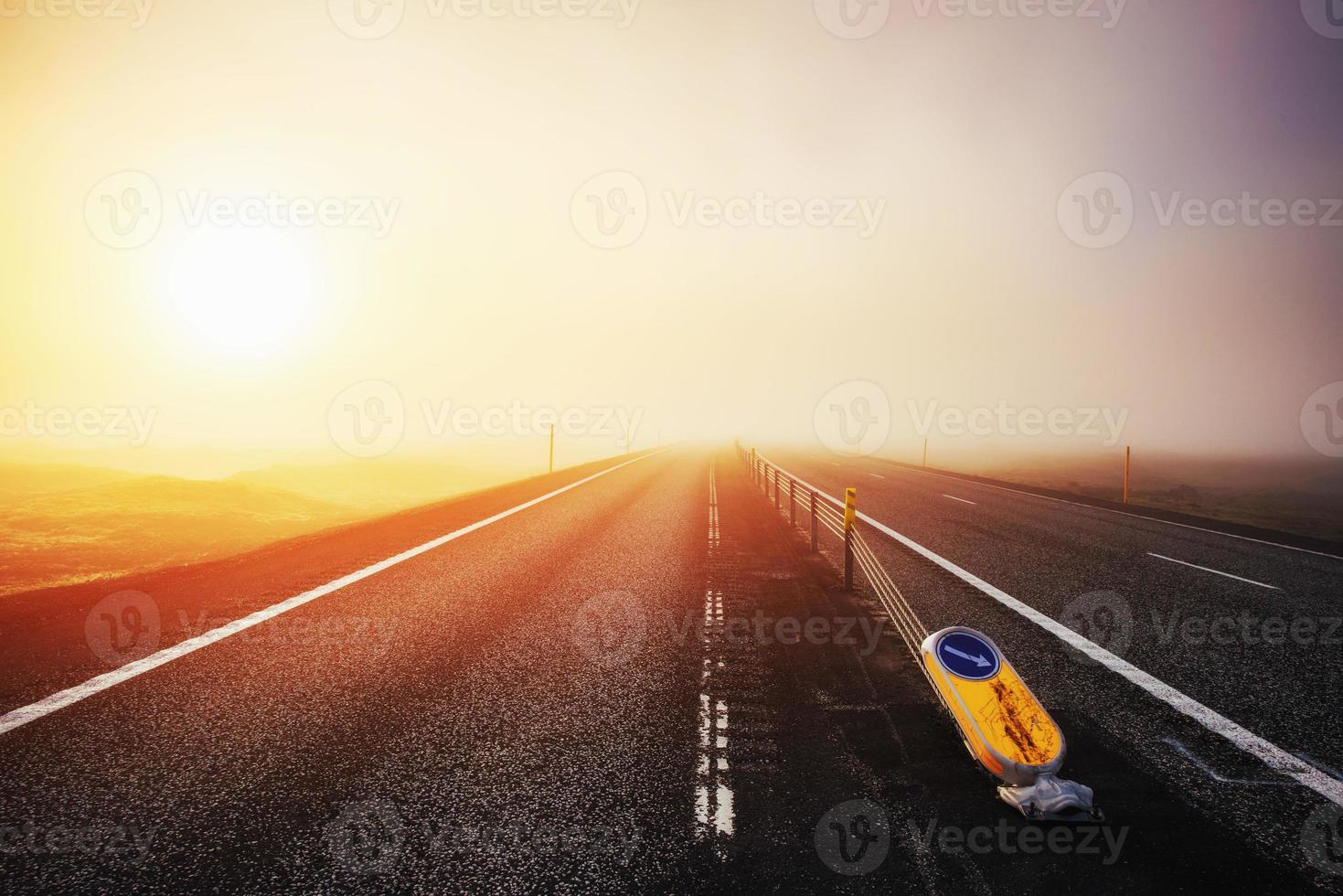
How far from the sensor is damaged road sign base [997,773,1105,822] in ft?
8.71

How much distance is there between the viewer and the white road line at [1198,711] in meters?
3.13

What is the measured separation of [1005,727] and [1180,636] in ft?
13.5

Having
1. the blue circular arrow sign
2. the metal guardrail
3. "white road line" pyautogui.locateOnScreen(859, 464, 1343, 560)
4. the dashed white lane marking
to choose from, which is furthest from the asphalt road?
the dashed white lane marking

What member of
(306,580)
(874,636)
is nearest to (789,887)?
(874,636)

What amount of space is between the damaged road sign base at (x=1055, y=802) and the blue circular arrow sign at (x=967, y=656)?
0.61m

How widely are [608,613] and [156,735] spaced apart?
11.4 ft

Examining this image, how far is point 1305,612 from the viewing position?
6184mm

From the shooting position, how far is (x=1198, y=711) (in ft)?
12.8

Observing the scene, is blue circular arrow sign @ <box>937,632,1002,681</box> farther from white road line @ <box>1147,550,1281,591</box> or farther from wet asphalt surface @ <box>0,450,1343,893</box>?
white road line @ <box>1147,550,1281,591</box>

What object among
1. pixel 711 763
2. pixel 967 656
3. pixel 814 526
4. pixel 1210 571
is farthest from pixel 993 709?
pixel 1210 571

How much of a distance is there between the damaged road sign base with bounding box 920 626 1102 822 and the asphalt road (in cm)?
51

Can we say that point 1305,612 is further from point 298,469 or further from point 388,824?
point 298,469

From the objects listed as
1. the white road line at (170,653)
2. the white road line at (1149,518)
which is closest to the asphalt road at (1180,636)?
the white road line at (1149,518)

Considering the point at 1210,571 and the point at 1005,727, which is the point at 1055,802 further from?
the point at 1210,571
